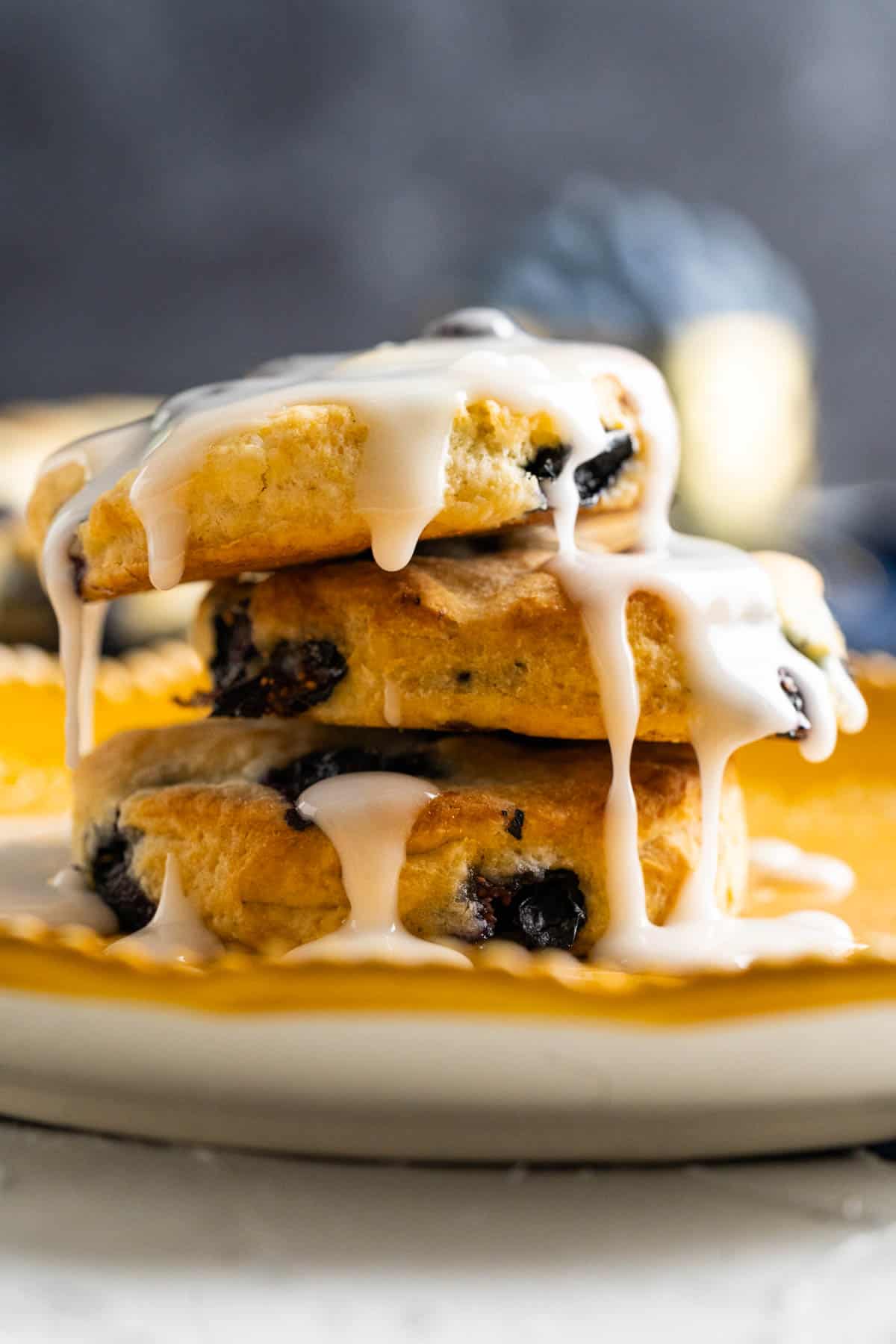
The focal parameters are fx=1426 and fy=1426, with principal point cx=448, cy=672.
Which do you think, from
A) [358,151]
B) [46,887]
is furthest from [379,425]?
[358,151]

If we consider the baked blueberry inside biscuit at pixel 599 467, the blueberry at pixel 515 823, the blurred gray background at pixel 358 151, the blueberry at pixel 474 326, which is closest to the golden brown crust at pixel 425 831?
the blueberry at pixel 515 823

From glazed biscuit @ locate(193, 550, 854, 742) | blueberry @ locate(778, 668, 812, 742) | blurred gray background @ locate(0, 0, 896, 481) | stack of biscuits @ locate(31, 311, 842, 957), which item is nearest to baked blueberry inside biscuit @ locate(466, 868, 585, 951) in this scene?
stack of biscuits @ locate(31, 311, 842, 957)

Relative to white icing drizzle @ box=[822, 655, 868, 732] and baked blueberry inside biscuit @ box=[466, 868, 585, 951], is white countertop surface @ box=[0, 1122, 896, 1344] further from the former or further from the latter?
white icing drizzle @ box=[822, 655, 868, 732]

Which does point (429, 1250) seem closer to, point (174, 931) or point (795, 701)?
point (174, 931)

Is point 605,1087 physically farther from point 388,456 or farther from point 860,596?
point 860,596

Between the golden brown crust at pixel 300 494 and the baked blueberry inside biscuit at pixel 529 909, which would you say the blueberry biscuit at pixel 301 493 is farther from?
the baked blueberry inside biscuit at pixel 529 909

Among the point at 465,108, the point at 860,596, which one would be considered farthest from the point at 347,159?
the point at 860,596
